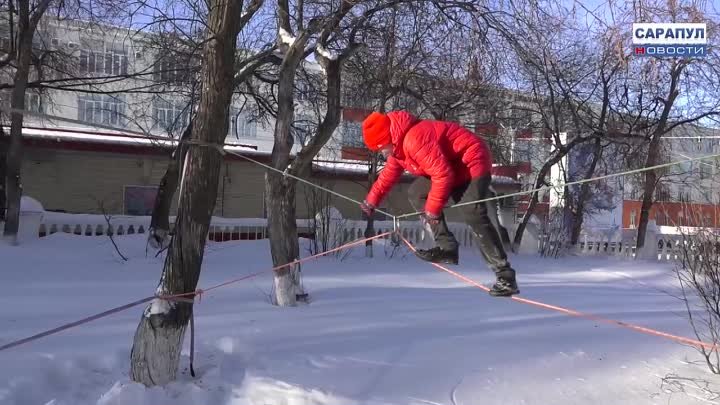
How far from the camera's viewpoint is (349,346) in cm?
688

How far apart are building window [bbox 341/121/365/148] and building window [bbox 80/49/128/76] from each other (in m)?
6.93

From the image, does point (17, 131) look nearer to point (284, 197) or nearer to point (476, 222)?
point (284, 197)

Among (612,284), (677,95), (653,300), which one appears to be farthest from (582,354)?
(677,95)

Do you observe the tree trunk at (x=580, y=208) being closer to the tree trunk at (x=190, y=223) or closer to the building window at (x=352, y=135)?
the building window at (x=352, y=135)

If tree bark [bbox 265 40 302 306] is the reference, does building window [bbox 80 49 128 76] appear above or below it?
above

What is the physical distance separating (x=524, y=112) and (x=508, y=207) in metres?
2.93

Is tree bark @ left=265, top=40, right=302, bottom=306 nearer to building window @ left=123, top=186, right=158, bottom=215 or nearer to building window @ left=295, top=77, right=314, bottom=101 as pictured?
building window @ left=295, top=77, right=314, bottom=101

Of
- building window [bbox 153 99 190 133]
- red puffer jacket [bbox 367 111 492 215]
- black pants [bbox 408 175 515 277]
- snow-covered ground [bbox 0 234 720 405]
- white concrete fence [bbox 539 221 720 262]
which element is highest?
building window [bbox 153 99 190 133]

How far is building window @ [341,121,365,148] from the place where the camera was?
21.2 m

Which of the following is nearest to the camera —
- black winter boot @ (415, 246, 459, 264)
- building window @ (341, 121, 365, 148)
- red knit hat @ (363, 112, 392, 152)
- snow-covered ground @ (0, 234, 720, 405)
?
red knit hat @ (363, 112, 392, 152)

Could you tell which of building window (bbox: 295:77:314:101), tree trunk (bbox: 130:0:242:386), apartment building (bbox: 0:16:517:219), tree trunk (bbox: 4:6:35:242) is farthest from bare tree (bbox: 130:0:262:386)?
apartment building (bbox: 0:16:517:219)

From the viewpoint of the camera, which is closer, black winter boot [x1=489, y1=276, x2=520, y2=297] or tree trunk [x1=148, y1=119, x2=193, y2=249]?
black winter boot [x1=489, y1=276, x2=520, y2=297]

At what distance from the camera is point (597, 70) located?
17.5 metres

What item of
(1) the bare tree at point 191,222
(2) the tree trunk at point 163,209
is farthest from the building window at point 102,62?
(1) the bare tree at point 191,222
